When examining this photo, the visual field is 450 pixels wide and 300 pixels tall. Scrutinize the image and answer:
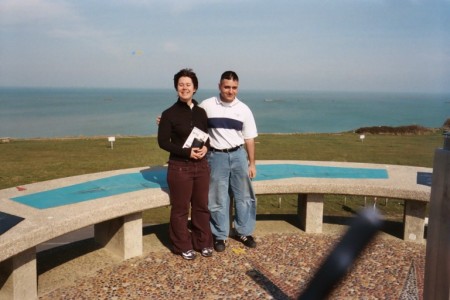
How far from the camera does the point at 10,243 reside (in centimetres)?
373

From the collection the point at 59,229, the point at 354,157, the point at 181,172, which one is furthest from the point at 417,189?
the point at 354,157

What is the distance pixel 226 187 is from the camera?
541 cm

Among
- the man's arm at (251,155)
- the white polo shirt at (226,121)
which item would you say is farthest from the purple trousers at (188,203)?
the man's arm at (251,155)

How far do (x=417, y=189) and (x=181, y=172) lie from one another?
3105 mm

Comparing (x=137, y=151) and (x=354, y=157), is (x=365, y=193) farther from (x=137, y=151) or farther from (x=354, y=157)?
(x=137, y=151)

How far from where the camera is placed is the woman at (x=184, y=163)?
496 centimetres

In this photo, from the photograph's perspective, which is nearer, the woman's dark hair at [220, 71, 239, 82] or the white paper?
the white paper

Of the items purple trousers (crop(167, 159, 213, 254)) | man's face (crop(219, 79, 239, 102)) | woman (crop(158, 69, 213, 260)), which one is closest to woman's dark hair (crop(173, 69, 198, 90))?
woman (crop(158, 69, 213, 260))

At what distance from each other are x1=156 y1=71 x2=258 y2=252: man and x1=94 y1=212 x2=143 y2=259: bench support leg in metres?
0.89

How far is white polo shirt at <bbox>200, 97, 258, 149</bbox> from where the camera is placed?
531 cm

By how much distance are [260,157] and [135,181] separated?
6.14m

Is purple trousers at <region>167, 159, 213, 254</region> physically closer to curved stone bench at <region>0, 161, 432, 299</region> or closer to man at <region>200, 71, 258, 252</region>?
man at <region>200, 71, 258, 252</region>

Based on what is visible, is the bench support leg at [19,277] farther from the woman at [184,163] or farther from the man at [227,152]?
the man at [227,152]

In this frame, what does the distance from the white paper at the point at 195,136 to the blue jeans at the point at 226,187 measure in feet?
1.26
